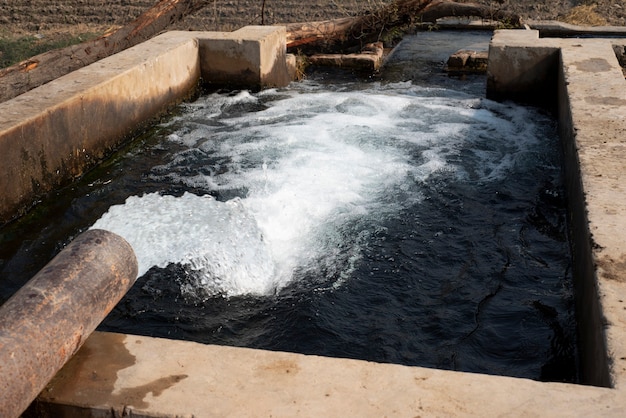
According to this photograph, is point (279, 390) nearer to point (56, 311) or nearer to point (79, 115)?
point (56, 311)

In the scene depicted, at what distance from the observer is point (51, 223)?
5254 mm

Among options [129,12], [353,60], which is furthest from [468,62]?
[129,12]

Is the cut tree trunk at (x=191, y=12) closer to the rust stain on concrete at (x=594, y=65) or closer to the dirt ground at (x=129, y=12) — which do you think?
the rust stain on concrete at (x=594, y=65)

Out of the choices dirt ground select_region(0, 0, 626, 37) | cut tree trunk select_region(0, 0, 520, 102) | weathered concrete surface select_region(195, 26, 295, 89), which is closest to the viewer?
cut tree trunk select_region(0, 0, 520, 102)

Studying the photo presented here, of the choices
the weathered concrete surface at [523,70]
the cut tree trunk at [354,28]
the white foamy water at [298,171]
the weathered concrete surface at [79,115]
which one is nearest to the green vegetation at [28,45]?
the cut tree trunk at [354,28]

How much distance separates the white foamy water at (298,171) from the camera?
4.59 metres

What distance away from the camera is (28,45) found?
1756cm

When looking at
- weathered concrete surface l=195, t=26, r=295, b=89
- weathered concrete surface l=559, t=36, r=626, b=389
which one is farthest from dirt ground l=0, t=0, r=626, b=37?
weathered concrete surface l=559, t=36, r=626, b=389

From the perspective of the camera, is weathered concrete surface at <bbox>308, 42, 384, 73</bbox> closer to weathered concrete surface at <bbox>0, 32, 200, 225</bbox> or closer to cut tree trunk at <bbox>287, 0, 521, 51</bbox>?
cut tree trunk at <bbox>287, 0, 521, 51</bbox>

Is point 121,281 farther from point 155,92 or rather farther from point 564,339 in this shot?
point 155,92

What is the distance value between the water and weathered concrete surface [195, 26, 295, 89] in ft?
2.45

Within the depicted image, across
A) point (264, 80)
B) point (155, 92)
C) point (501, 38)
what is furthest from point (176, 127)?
point (501, 38)

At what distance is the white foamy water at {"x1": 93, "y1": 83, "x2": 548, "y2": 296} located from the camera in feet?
15.1

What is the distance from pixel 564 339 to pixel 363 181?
7.93ft
